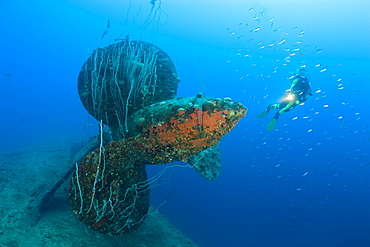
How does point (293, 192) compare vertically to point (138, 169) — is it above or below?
above

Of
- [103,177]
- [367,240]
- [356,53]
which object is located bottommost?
[103,177]

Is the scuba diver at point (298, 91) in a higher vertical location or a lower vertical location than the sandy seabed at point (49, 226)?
higher

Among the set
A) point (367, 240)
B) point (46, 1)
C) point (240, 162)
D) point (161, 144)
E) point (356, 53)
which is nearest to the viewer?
point (161, 144)

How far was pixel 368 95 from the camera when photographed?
7844 centimetres

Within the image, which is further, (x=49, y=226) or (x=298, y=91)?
(x=298, y=91)

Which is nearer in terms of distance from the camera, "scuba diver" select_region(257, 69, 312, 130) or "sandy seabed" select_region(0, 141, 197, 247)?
"sandy seabed" select_region(0, 141, 197, 247)

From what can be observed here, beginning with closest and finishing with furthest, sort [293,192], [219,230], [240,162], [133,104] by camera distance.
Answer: [133,104], [219,230], [293,192], [240,162]

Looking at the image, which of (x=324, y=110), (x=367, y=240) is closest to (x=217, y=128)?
(x=367, y=240)

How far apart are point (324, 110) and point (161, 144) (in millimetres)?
88819

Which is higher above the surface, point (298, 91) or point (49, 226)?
point (298, 91)

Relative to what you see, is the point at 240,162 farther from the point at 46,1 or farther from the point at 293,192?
the point at 46,1

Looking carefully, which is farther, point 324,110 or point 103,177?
point 324,110

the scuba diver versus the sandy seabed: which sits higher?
the scuba diver

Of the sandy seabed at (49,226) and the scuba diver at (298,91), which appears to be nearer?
the sandy seabed at (49,226)
